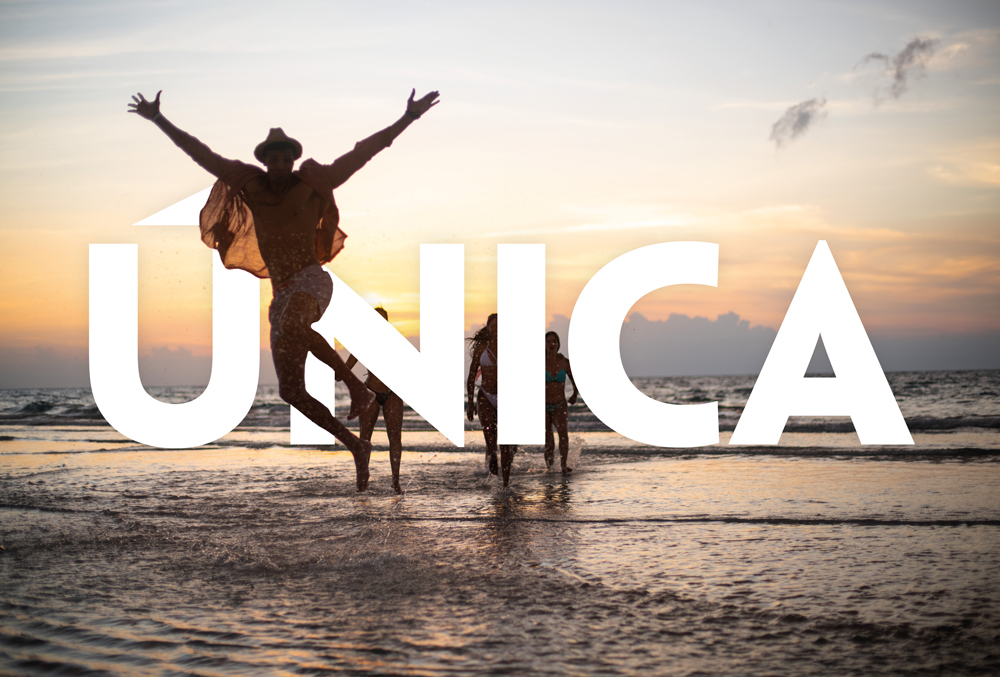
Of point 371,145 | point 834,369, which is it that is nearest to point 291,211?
point 371,145

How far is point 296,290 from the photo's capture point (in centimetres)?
512

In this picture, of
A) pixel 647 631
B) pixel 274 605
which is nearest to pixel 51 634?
pixel 274 605

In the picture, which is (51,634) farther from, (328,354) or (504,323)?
(504,323)

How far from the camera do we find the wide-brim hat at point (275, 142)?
513 centimetres

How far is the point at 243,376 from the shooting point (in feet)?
A: 35.4

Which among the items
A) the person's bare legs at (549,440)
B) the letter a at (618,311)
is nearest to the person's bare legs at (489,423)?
the person's bare legs at (549,440)

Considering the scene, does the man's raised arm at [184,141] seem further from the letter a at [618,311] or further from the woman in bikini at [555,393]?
the letter a at [618,311]

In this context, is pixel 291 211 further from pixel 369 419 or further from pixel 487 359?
pixel 487 359

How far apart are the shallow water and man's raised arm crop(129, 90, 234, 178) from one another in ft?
8.59

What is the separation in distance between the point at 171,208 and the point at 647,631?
4942mm

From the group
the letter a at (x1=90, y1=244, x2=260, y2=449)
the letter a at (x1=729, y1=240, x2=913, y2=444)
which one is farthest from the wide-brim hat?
the letter a at (x1=729, y1=240, x2=913, y2=444)

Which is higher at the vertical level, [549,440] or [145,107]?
[145,107]

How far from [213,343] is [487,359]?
3.82 m

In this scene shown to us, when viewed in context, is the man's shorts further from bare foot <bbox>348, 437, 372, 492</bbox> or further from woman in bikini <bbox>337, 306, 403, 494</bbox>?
woman in bikini <bbox>337, 306, 403, 494</bbox>
